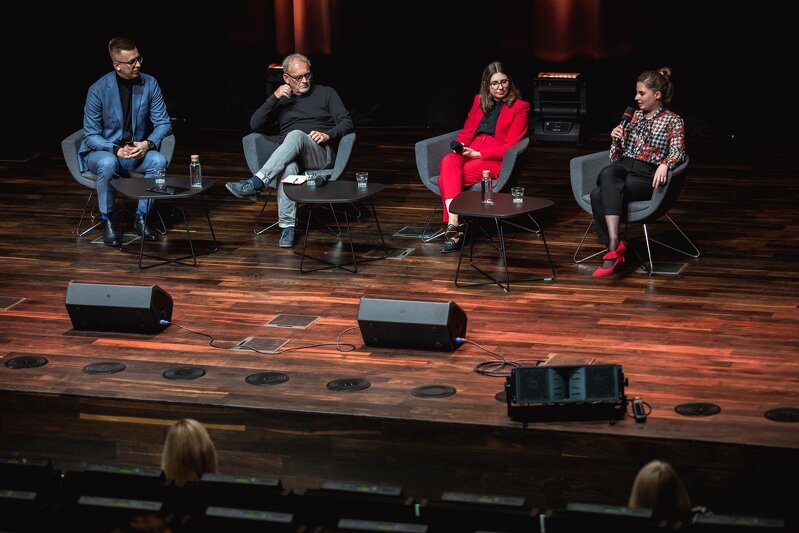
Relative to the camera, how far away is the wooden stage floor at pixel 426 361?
4.77 m

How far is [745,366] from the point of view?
5.46 metres

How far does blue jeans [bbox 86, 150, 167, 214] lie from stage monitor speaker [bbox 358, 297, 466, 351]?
2.57m

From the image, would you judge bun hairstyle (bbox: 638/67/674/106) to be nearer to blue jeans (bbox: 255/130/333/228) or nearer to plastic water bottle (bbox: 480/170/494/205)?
plastic water bottle (bbox: 480/170/494/205)

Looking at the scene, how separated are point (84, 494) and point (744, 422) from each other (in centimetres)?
248

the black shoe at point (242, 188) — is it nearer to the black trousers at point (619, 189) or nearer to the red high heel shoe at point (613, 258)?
the black trousers at point (619, 189)

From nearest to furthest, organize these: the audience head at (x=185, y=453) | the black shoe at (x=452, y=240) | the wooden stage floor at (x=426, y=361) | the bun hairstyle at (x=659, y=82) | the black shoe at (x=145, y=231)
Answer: the audience head at (x=185, y=453) → the wooden stage floor at (x=426, y=361) → the bun hairstyle at (x=659, y=82) → the black shoe at (x=452, y=240) → the black shoe at (x=145, y=231)

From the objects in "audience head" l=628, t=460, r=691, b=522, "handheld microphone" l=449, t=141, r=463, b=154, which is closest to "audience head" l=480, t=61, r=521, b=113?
"handheld microphone" l=449, t=141, r=463, b=154

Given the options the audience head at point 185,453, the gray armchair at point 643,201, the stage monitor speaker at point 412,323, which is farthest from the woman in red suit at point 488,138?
the audience head at point 185,453

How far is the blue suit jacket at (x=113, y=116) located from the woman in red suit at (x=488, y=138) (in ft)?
6.27

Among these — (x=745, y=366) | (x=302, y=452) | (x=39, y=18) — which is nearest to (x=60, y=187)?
(x=39, y=18)

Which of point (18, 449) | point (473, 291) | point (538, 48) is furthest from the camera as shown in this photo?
point (538, 48)

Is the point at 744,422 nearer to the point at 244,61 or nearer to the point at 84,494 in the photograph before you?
the point at 84,494

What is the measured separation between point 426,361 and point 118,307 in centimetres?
154

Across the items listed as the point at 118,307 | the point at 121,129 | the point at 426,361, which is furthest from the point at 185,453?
the point at 121,129
